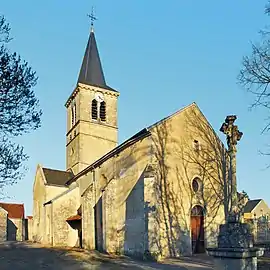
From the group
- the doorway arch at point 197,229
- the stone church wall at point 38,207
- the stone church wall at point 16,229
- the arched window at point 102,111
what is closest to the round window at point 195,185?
the doorway arch at point 197,229

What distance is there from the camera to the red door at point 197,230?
2289cm

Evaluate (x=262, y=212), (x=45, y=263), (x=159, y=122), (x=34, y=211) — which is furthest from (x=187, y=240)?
(x=262, y=212)

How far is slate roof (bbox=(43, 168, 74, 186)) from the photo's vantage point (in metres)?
35.5

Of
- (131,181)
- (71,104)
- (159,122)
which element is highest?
(71,104)

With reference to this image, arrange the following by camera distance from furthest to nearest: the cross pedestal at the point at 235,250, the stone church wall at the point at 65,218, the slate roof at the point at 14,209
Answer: the slate roof at the point at 14,209, the stone church wall at the point at 65,218, the cross pedestal at the point at 235,250

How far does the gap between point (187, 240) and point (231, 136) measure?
13.0m

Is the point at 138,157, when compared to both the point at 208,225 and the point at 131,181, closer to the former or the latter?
the point at 131,181

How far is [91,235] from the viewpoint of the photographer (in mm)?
26609

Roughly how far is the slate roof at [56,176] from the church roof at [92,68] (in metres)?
9.55

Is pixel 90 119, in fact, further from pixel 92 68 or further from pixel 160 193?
pixel 160 193

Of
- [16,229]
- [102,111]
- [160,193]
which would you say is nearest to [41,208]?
[102,111]

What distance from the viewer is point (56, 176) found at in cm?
3641

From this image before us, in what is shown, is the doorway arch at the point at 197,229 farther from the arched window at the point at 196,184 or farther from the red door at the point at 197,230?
the arched window at the point at 196,184

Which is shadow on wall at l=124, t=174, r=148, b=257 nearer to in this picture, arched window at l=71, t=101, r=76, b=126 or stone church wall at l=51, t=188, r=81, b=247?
stone church wall at l=51, t=188, r=81, b=247
